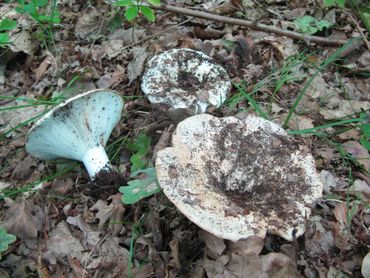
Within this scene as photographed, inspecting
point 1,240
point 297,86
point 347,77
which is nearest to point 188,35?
point 297,86

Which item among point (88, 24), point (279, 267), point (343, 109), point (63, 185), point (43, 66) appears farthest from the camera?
point (88, 24)

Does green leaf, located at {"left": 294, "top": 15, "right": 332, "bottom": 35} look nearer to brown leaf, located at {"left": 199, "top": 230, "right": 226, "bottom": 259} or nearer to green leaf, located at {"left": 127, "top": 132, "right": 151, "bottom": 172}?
green leaf, located at {"left": 127, "top": 132, "right": 151, "bottom": 172}

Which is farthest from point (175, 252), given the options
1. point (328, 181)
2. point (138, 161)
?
Answer: point (328, 181)

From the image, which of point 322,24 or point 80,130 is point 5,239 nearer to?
point 80,130

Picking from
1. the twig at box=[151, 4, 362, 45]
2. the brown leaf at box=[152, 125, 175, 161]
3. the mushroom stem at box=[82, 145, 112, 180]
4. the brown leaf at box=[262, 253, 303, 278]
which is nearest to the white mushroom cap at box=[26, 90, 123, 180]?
the mushroom stem at box=[82, 145, 112, 180]

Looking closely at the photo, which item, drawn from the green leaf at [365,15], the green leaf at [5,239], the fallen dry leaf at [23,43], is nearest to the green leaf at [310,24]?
the green leaf at [365,15]

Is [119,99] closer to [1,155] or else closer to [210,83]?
[210,83]
